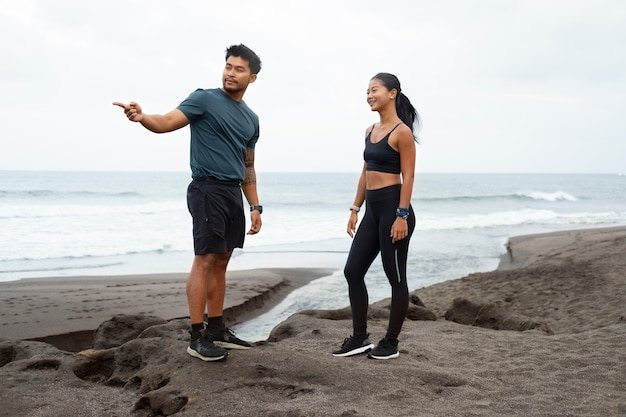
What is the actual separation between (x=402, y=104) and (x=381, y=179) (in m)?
0.58

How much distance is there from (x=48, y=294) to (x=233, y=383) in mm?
6194

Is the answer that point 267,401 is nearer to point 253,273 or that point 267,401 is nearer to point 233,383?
point 233,383

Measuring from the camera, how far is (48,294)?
866 centimetres

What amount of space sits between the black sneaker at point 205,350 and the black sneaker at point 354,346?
0.92 metres

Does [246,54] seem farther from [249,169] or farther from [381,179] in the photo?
[381,179]

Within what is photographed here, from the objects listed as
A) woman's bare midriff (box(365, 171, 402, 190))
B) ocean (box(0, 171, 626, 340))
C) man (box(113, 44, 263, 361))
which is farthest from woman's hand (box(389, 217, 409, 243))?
ocean (box(0, 171, 626, 340))

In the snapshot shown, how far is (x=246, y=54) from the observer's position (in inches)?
151

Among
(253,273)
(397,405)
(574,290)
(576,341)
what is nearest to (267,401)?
(397,405)

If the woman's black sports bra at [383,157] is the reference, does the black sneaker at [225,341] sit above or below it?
below

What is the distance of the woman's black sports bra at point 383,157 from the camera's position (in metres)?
4.04

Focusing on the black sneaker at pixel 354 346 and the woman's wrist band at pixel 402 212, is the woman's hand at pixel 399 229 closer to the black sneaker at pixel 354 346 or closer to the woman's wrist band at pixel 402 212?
the woman's wrist band at pixel 402 212

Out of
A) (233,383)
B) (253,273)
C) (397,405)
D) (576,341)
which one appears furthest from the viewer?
(253,273)

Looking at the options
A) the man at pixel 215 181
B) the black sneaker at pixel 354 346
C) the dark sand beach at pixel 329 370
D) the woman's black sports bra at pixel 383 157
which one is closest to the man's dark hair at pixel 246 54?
the man at pixel 215 181

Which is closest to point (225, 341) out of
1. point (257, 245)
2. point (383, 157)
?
point (383, 157)
